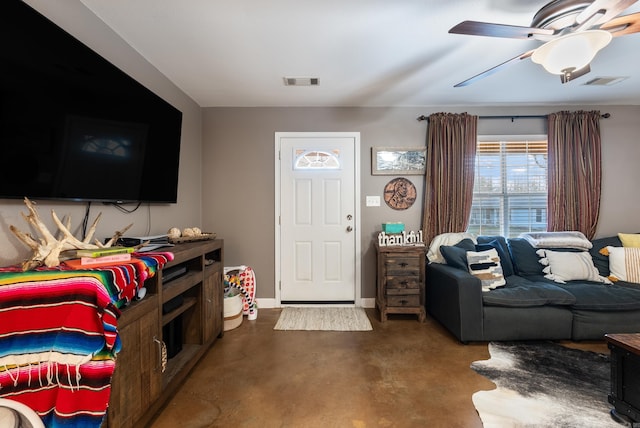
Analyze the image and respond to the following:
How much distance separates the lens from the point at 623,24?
1.41 meters

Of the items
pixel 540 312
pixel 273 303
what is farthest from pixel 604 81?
pixel 273 303

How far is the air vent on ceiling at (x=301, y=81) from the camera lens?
2.56 meters

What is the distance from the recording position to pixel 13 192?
1.21 metres

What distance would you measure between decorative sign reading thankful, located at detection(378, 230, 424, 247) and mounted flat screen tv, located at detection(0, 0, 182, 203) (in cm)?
232

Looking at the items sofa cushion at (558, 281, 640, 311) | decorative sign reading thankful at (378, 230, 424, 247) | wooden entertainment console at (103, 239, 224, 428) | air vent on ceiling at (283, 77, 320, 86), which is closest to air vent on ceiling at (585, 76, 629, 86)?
sofa cushion at (558, 281, 640, 311)

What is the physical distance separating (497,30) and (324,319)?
9.01 ft

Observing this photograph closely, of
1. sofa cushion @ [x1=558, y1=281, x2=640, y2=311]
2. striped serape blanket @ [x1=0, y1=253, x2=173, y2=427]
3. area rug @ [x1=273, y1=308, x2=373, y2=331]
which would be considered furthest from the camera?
area rug @ [x1=273, y1=308, x2=373, y2=331]

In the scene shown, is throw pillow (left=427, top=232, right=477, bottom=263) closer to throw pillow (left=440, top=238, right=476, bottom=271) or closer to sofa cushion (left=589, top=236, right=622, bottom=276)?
throw pillow (left=440, top=238, right=476, bottom=271)

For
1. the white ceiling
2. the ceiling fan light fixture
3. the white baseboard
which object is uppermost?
the white ceiling

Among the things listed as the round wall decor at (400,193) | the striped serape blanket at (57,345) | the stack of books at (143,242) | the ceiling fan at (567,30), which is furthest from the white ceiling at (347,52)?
the striped serape blanket at (57,345)

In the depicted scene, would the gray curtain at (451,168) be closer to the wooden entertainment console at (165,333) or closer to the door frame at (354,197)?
the door frame at (354,197)

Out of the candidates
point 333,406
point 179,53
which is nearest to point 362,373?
point 333,406

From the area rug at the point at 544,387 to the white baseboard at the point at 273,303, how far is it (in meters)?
1.28

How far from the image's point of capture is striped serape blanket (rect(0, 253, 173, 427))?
0.94 meters
